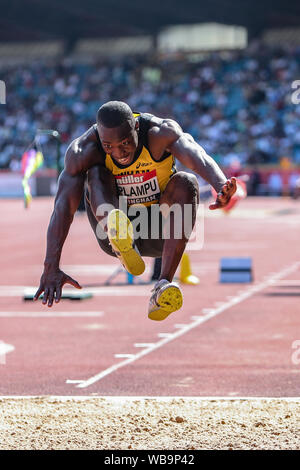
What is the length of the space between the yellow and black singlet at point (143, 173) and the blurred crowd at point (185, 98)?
96.0ft

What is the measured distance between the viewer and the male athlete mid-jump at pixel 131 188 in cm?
570

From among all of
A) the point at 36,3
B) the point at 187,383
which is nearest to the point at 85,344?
the point at 187,383

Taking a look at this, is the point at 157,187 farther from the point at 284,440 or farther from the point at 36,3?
the point at 36,3

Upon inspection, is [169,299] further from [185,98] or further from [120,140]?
[185,98]

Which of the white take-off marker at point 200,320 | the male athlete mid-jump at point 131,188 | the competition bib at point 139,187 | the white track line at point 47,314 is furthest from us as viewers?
the white track line at point 47,314

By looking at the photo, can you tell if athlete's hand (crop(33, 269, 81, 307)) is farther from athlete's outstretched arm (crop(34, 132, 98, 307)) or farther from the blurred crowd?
the blurred crowd

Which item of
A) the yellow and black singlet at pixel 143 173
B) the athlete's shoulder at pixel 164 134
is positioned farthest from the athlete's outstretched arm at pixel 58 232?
the athlete's shoulder at pixel 164 134

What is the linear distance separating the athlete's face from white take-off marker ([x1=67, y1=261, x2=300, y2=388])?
329 cm

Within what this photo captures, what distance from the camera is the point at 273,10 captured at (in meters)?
40.6

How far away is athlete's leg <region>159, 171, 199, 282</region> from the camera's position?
5.92 metres

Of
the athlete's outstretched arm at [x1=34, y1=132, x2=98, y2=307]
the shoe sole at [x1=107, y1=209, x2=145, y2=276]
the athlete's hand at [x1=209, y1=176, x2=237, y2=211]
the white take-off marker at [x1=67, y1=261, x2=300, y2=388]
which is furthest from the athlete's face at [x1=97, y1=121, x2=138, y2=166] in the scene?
the white take-off marker at [x1=67, y1=261, x2=300, y2=388]

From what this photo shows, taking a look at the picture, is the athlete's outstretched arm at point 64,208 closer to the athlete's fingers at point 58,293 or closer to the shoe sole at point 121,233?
the athlete's fingers at point 58,293

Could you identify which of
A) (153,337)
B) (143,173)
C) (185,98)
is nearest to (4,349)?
(153,337)
